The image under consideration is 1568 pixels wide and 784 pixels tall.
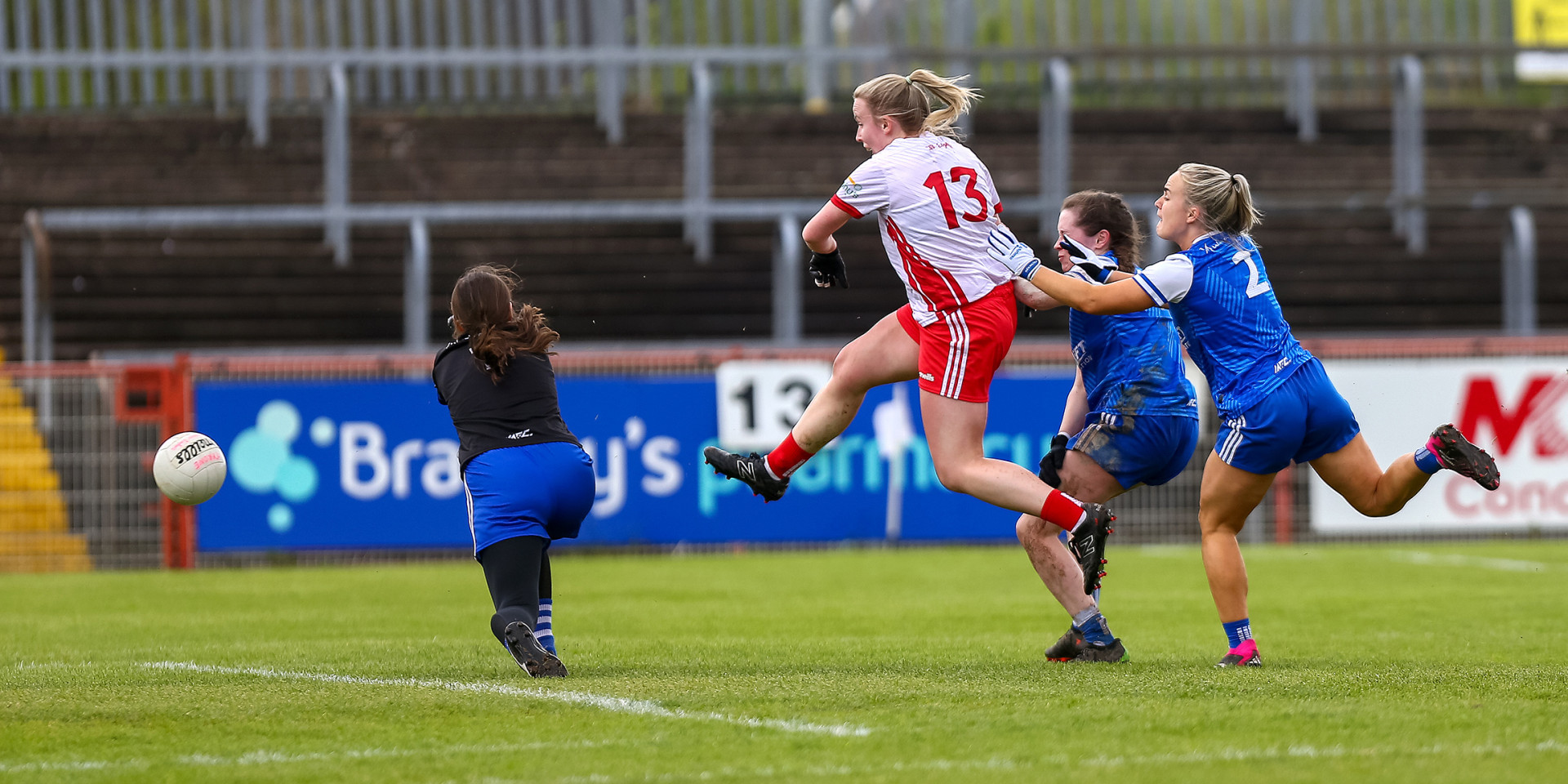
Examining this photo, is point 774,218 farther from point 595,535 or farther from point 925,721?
point 925,721

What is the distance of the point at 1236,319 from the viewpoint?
622 centimetres

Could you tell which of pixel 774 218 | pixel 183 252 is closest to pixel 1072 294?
pixel 774 218

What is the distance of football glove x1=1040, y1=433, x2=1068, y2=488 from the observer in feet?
22.0

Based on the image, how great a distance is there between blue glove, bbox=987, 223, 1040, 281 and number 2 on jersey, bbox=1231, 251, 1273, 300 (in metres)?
0.72

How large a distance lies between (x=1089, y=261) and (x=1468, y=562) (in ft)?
25.9

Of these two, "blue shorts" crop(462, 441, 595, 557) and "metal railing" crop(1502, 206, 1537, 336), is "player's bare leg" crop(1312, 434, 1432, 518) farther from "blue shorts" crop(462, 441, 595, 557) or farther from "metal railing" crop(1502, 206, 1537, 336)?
"metal railing" crop(1502, 206, 1537, 336)

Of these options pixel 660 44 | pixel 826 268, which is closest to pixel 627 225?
pixel 660 44

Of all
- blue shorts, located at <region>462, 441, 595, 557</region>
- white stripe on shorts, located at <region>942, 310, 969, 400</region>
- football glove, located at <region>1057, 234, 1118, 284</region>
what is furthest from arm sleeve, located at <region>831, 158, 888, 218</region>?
blue shorts, located at <region>462, 441, 595, 557</region>

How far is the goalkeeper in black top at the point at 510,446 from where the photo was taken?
627 cm

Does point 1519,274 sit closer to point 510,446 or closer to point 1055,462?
point 1055,462

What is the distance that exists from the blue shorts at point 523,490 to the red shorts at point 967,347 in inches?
51.6

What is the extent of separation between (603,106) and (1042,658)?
14455mm

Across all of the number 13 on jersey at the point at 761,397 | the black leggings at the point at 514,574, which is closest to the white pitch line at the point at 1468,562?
the number 13 on jersey at the point at 761,397

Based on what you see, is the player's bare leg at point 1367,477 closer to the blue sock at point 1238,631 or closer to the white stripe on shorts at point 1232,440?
the white stripe on shorts at point 1232,440
